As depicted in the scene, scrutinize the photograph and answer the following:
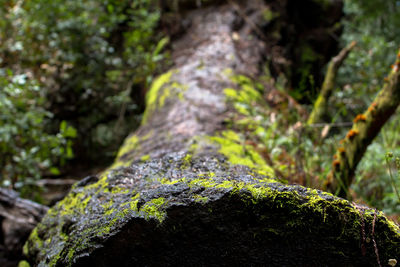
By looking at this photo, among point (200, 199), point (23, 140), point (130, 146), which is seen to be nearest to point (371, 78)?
point (130, 146)

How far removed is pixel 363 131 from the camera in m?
1.84

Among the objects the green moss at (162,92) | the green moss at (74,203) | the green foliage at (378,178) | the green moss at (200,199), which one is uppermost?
the green moss at (162,92)

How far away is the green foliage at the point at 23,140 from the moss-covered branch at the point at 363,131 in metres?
2.53

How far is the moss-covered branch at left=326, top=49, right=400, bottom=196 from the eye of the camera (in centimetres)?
179

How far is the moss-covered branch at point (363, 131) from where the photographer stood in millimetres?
1790

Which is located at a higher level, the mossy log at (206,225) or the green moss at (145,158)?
the green moss at (145,158)

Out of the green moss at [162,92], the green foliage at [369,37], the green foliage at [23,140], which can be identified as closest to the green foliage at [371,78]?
the green foliage at [369,37]

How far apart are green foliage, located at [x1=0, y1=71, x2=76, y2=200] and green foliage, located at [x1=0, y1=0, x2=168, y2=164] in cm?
80

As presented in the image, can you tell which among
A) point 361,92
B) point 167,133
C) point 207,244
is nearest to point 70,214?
point 207,244

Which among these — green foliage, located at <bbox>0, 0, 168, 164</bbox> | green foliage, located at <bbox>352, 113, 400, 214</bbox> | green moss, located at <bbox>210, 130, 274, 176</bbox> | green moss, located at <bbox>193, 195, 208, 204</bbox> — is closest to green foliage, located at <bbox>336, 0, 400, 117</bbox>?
green foliage, located at <bbox>352, 113, 400, 214</bbox>

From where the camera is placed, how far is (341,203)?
3.45 feet

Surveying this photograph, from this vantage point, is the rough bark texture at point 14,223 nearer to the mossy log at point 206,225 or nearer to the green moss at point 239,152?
the mossy log at point 206,225

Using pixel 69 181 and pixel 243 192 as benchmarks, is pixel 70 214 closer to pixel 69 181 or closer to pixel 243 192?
pixel 243 192

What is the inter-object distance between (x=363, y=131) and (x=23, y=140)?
3.23m
